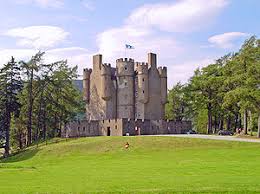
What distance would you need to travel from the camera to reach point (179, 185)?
2016 centimetres

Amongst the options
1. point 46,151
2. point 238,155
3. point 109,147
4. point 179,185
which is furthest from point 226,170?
point 46,151

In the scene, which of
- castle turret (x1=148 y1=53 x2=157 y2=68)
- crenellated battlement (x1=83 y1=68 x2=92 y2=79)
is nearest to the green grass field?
castle turret (x1=148 y1=53 x2=157 y2=68)

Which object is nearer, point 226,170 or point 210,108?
point 226,170

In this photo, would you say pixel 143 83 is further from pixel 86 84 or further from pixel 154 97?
pixel 86 84

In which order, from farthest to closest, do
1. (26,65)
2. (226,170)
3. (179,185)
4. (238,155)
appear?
(26,65) < (238,155) < (226,170) < (179,185)

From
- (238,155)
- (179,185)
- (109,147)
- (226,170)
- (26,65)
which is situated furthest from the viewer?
(26,65)

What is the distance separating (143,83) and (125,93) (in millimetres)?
4108

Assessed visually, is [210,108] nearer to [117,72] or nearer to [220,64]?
[220,64]

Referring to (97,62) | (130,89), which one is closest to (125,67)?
(130,89)

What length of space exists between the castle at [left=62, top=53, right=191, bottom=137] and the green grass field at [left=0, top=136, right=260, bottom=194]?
863 inches

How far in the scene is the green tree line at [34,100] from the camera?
70312 mm

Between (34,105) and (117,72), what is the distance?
17.3 metres

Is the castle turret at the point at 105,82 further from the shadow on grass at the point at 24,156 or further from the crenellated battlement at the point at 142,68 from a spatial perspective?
the shadow on grass at the point at 24,156

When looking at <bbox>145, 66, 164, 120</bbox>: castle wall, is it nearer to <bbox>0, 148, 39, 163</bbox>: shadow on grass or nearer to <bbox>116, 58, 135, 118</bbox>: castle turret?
<bbox>116, 58, 135, 118</bbox>: castle turret
